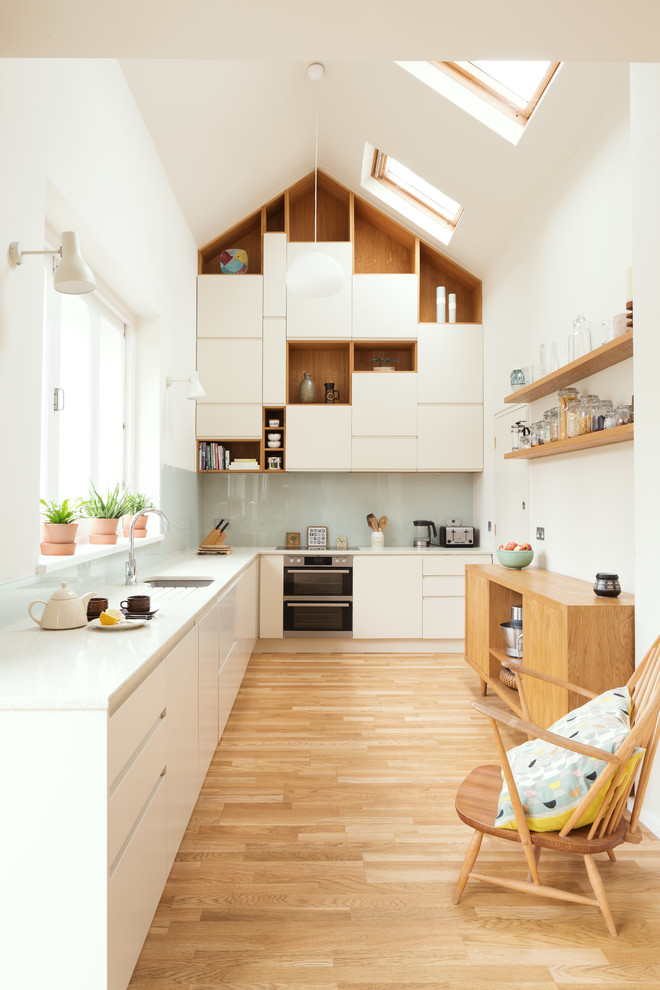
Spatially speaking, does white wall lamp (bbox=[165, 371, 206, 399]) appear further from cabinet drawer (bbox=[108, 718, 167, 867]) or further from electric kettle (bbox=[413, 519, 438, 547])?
cabinet drawer (bbox=[108, 718, 167, 867])

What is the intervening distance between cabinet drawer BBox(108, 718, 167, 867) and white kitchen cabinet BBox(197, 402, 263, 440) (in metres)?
3.55

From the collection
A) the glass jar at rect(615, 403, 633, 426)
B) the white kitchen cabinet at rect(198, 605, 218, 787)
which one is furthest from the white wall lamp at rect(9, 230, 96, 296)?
the glass jar at rect(615, 403, 633, 426)

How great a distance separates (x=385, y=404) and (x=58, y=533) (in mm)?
3283

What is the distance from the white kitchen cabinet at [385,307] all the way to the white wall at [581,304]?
2.94 ft

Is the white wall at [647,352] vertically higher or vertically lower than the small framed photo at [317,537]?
higher

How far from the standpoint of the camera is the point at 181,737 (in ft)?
6.79

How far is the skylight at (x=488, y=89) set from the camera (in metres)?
3.45

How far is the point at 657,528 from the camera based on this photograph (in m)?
2.27

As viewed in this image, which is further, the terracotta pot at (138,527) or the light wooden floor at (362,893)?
the terracotta pot at (138,527)

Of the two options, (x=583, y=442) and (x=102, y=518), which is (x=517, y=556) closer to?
(x=583, y=442)

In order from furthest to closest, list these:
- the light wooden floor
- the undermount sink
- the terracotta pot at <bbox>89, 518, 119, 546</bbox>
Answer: the undermount sink → the terracotta pot at <bbox>89, 518, 119, 546</bbox> → the light wooden floor

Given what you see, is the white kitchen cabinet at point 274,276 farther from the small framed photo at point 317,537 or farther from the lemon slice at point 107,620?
the lemon slice at point 107,620

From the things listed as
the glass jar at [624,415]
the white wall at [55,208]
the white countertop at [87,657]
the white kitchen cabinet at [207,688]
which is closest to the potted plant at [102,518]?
the white countertop at [87,657]

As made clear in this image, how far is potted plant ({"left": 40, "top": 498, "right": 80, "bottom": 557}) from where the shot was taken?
95.3 inches
